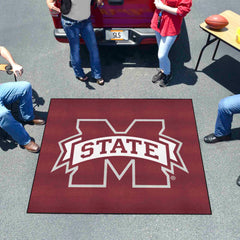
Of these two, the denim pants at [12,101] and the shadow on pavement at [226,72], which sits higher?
the denim pants at [12,101]

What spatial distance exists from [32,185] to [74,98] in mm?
1360

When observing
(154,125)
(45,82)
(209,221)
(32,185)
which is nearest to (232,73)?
(154,125)

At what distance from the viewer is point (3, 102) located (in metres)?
3.16

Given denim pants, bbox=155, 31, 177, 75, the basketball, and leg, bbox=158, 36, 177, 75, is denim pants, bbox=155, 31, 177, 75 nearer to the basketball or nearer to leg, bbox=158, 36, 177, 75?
leg, bbox=158, 36, 177, 75

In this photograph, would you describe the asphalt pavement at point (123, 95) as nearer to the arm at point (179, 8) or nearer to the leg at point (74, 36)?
the leg at point (74, 36)

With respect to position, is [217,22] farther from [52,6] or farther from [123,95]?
[52,6]

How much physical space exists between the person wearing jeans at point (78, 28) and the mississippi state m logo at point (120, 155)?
841 millimetres

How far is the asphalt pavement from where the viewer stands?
2.73 metres

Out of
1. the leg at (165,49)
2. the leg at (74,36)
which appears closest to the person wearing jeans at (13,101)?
the leg at (74,36)

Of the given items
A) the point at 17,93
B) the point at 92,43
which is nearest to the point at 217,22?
the point at 92,43

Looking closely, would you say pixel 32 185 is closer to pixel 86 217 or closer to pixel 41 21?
pixel 86 217

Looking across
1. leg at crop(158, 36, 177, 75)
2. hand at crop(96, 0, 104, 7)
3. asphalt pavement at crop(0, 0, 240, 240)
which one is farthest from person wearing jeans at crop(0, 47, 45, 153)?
leg at crop(158, 36, 177, 75)

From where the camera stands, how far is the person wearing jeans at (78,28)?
10.5ft

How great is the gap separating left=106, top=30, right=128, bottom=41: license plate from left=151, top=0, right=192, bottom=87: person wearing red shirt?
0.46m
